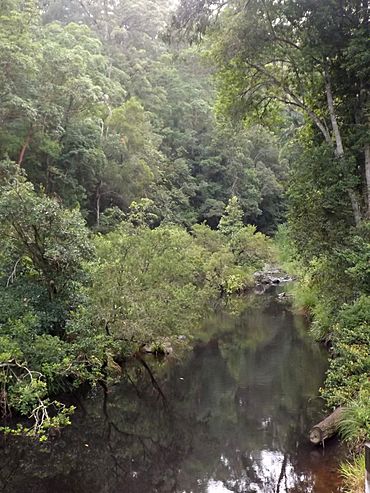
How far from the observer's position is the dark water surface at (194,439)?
28.6ft

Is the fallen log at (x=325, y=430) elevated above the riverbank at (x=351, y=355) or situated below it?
below

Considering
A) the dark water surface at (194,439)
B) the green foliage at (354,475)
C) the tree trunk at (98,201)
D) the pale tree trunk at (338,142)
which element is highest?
the pale tree trunk at (338,142)

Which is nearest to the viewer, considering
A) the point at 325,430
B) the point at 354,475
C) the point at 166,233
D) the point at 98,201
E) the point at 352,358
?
the point at 354,475

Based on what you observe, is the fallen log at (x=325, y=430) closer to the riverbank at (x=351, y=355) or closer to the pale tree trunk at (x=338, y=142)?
the riverbank at (x=351, y=355)

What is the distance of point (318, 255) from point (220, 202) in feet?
115

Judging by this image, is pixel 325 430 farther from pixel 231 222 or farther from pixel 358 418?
pixel 231 222

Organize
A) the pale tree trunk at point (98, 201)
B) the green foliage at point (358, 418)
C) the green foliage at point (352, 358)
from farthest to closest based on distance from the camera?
1. the pale tree trunk at point (98, 201)
2. the green foliage at point (352, 358)
3. the green foliage at point (358, 418)

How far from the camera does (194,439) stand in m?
10.7

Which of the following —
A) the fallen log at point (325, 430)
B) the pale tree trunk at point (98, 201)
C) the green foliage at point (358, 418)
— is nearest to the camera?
the green foliage at point (358, 418)

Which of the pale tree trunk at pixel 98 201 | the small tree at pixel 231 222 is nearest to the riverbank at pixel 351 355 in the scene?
the pale tree trunk at pixel 98 201

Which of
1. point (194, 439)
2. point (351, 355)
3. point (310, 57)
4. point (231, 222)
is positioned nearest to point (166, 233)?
point (310, 57)

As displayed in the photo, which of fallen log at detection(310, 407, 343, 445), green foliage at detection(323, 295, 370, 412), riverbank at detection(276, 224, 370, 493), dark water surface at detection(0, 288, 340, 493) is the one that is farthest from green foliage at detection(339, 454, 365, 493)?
fallen log at detection(310, 407, 343, 445)

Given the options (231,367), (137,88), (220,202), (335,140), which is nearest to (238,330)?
(231,367)

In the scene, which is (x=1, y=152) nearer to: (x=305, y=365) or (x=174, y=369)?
(x=174, y=369)
